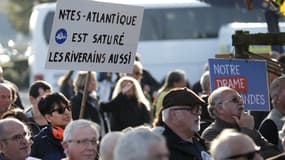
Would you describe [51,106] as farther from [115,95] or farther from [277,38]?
[115,95]

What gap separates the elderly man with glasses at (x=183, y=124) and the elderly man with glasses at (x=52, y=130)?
129cm

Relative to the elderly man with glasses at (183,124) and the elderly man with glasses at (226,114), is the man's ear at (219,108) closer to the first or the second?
the elderly man with glasses at (226,114)

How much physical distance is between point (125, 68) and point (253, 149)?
16.2ft

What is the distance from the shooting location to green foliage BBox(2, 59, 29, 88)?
46.3 m

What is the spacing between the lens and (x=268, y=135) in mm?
10734

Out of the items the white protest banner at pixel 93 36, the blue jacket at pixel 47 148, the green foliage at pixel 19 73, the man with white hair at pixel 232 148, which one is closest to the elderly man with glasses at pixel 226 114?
the blue jacket at pixel 47 148

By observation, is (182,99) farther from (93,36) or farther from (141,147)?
(141,147)

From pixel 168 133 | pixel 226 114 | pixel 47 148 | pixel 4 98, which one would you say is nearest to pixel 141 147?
pixel 168 133

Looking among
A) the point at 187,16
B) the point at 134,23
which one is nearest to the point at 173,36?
the point at 187,16

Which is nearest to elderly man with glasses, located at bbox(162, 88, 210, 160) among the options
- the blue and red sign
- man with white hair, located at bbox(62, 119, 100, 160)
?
man with white hair, located at bbox(62, 119, 100, 160)

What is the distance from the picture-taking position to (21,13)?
5544cm

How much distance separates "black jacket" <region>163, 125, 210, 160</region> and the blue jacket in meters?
1.33

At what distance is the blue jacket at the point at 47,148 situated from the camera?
10203 mm

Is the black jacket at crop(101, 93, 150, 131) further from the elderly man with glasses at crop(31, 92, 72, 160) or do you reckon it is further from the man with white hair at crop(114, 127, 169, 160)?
the man with white hair at crop(114, 127, 169, 160)
